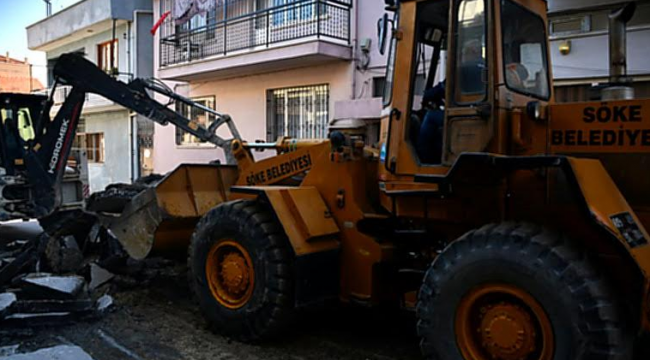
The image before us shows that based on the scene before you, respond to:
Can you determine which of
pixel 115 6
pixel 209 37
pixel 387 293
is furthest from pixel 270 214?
pixel 115 6

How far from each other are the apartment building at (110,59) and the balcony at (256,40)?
326 centimetres

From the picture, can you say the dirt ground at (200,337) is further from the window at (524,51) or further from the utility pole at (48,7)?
the utility pole at (48,7)

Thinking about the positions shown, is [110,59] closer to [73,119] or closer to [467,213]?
[73,119]

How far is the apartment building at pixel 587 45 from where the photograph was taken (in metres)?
8.60

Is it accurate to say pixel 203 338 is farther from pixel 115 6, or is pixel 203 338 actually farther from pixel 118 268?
pixel 115 6

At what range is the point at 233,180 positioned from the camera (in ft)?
23.4

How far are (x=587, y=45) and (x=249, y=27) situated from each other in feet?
26.9

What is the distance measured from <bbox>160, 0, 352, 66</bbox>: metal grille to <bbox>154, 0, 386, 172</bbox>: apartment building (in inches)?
0.9

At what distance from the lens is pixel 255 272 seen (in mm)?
5090

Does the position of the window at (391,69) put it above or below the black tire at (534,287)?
above

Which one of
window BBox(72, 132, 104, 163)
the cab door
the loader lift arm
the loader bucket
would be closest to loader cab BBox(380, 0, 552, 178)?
the cab door

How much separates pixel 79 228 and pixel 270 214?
11.9 ft

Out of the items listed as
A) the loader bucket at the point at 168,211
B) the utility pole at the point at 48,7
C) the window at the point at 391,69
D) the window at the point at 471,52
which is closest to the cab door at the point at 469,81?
the window at the point at 471,52

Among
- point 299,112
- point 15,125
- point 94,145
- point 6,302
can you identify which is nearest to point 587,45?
point 299,112
